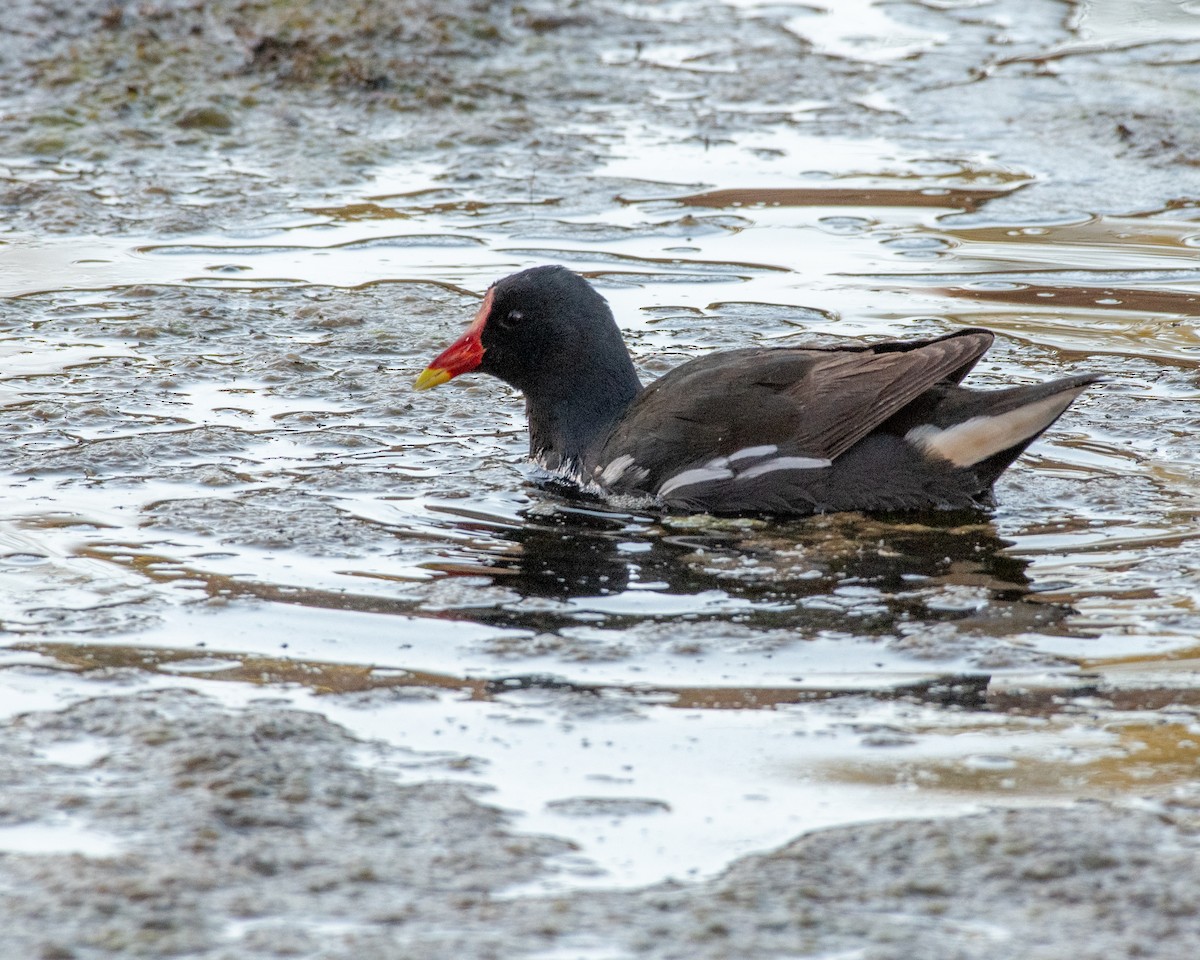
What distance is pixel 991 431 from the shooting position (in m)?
5.01

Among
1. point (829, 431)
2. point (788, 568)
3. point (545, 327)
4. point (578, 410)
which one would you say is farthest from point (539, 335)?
point (788, 568)

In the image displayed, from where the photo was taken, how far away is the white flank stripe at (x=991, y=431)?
4.96 metres

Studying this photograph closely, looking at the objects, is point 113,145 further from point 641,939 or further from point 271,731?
point 641,939

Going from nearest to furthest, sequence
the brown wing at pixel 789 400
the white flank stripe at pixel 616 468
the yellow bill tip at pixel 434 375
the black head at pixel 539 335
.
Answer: the brown wing at pixel 789 400 → the white flank stripe at pixel 616 468 → the black head at pixel 539 335 → the yellow bill tip at pixel 434 375

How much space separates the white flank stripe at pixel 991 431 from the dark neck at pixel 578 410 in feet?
3.40

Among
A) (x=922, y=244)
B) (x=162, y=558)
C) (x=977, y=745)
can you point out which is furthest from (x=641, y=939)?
(x=922, y=244)

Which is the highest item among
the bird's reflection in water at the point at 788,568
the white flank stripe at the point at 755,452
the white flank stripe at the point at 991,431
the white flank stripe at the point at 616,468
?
the white flank stripe at the point at 991,431

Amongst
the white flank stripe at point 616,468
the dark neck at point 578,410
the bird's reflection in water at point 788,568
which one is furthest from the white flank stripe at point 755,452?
the dark neck at point 578,410

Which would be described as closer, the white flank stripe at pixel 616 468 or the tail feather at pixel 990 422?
the tail feather at pixel 990 422

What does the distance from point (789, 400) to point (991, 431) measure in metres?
0.58

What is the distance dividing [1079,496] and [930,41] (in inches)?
238

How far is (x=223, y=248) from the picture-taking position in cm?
777

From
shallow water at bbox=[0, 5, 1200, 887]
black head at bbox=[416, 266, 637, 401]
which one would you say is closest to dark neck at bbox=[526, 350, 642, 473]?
black head at bbox=[416, 266, 637, 401]

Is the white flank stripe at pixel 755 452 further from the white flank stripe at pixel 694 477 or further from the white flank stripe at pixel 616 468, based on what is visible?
the white flank stripe at pixel 616 468
